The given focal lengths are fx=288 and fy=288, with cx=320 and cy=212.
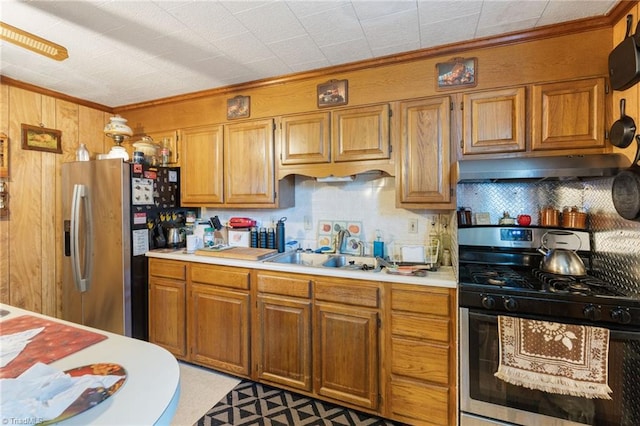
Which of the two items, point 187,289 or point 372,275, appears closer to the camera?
point 372,275

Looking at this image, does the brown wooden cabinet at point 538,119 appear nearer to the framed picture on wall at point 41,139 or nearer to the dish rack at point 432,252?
the dish rack at point 432,252

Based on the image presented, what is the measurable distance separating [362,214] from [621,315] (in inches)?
63.6

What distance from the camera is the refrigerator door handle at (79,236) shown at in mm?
2600

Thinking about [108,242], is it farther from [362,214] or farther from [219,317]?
[362,214]

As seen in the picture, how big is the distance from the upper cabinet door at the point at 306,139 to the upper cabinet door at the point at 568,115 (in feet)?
4.53

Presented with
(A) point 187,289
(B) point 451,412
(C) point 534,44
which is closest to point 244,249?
(A) point 187,289

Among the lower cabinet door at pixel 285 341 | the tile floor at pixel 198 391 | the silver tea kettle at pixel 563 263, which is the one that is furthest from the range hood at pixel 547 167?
the tile floor at pixel 198 391

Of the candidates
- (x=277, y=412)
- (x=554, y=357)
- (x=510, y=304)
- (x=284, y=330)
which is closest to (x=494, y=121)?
(x=510, y=304)

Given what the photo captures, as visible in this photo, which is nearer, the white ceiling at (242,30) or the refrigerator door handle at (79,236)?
the white ceiling at (242,30)

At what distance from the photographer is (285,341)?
2104mm

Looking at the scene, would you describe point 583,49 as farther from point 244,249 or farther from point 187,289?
point 187,289

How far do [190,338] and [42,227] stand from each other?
1769mm

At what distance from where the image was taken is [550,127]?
5.80 feet

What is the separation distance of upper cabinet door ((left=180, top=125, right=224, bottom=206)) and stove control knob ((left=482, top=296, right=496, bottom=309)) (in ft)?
7.32
